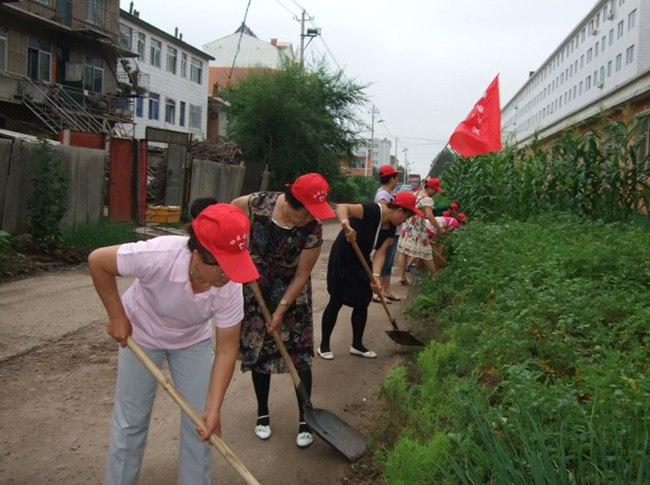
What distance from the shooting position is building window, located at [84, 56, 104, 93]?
87.4ft

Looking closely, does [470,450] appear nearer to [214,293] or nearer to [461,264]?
[214,293]

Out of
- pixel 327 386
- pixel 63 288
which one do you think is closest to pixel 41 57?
pixel 63 288

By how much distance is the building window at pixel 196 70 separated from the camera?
35.1m

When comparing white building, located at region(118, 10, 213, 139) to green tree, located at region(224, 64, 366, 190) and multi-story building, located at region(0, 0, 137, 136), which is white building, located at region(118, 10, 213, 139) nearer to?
multi-story building, located at region(0, 0, 137, 136)

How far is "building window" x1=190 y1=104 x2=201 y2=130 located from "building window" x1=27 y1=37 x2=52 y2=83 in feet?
36.7

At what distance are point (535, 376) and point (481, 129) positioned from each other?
419cm

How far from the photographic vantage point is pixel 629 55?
46781 mm

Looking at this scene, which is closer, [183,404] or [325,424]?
[183,404]

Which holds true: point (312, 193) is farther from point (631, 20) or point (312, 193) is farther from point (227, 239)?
point (631, 20)

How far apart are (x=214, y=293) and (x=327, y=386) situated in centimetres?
247

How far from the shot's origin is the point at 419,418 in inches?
134

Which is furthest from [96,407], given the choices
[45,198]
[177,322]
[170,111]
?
[170,111]

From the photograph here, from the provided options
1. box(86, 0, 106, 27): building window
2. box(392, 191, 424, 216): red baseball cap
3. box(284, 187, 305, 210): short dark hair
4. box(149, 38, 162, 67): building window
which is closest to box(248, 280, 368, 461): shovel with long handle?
box(284, 187, 305, 210): short dark hair

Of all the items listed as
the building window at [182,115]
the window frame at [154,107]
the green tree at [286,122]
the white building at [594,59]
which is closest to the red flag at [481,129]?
the green tree at [286,122]
